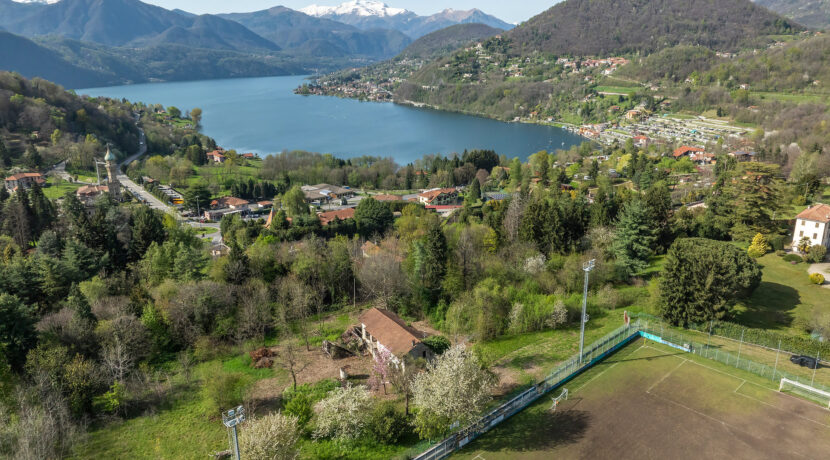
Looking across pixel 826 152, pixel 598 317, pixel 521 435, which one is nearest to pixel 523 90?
pixel 826 152

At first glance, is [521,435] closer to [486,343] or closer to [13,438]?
[486,343]

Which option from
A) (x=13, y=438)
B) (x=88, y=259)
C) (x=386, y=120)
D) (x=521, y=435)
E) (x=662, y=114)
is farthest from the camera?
(x=386, y=120)

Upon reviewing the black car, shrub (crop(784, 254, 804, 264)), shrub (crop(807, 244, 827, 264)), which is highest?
shrub (crop(807, 244, 827, 264))

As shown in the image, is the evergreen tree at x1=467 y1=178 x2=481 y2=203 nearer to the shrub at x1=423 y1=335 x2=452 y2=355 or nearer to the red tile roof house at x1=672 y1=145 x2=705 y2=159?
the red tile roof house at x1=672 y1=145 x2=705 y2=159

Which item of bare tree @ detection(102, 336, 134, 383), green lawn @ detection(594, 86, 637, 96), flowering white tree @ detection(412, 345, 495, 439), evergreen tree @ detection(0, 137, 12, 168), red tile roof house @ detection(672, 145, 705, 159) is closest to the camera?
flowering white tree @ detection(412, 345, 495, 439)

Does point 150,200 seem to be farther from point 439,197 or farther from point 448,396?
point 448,396

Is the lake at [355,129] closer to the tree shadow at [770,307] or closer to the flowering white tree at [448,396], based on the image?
the tree shadow at [770,307]

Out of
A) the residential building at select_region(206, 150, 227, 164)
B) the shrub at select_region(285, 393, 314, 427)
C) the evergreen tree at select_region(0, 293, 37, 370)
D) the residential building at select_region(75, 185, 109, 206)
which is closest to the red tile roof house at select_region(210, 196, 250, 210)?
the residential building at select_region(75, 185, 109, 206)
